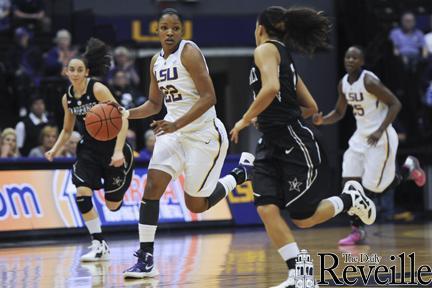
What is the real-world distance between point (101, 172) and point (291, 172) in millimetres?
3137

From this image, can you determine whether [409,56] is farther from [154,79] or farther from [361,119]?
[154,79]

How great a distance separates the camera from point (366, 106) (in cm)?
1157

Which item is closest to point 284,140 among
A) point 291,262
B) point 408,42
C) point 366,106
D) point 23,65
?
point 291,262

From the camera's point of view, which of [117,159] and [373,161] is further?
[373,161]

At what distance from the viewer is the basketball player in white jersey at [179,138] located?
25.9 ft

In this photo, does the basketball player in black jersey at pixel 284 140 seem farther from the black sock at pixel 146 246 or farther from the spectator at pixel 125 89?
the spectator at pixel 125 89

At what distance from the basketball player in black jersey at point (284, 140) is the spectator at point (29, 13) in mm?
10114

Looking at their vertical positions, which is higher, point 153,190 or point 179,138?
point 179,138

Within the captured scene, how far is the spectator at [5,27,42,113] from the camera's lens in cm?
1583

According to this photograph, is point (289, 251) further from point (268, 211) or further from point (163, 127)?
point (163, 127)

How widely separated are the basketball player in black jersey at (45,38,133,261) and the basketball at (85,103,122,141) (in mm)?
1163

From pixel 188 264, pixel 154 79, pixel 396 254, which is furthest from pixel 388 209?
pixel 154 79

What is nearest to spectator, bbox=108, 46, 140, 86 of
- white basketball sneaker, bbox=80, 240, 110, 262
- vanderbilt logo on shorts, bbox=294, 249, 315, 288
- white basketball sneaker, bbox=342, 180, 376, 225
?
white basketball sneaker, bbox=80, 240, 110, 262

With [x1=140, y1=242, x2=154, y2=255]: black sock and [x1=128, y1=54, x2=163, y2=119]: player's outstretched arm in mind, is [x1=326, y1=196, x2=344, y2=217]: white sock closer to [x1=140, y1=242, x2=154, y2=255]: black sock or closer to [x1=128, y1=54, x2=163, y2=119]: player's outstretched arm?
[x1=140, y1=242, x2=154, y2=255]: black sock
